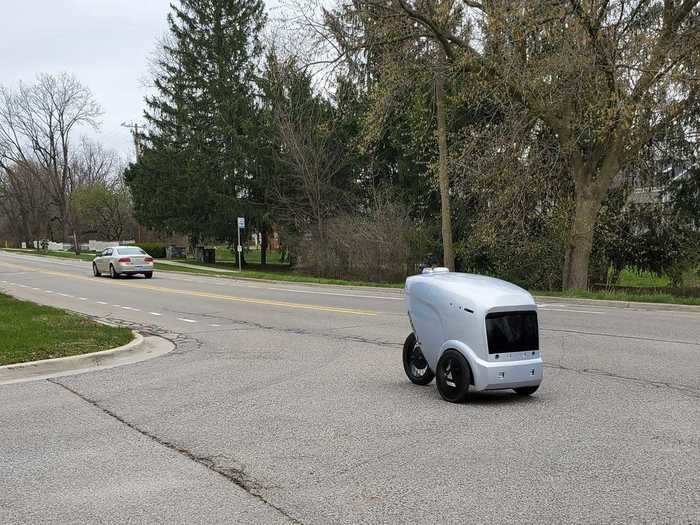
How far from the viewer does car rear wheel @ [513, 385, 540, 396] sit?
6.73 m

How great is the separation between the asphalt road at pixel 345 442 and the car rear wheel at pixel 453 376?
0.40ft

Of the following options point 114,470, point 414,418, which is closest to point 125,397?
point 114,470

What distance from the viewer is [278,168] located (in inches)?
1550

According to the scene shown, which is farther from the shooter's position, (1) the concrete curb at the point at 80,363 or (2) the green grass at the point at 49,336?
(2) the green grass at the point at 49,336

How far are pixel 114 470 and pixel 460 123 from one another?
26416 mm

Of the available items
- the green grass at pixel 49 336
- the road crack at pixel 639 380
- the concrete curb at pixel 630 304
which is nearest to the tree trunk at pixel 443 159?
the concrete curb at pixel 630 304

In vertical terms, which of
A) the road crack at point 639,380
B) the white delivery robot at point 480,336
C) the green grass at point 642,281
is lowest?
the green grass at point 642,281

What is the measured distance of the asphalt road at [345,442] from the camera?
4.11m

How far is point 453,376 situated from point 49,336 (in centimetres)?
706

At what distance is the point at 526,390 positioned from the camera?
6.84 m

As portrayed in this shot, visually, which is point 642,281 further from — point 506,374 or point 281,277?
point 506,374

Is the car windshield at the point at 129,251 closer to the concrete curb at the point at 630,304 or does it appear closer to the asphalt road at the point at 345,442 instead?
the concrete curb at the point at 630,304

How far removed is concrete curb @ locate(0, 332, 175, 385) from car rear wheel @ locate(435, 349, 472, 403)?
469 cm

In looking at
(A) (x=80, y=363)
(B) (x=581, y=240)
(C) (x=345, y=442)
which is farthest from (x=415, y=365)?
(B) (x=581, y=240)
